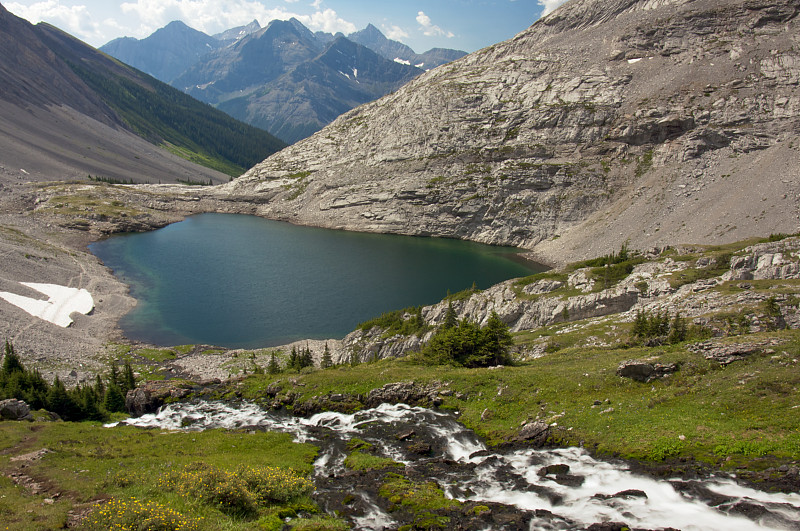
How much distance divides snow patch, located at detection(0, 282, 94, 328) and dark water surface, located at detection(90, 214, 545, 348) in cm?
679

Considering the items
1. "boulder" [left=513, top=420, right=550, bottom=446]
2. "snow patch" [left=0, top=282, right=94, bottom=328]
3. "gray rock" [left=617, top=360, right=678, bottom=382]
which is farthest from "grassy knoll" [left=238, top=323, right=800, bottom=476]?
"snow patch" [left=0, top=282, right=94, bottom=328]

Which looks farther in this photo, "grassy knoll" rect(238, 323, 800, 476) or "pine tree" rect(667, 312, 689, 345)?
→ "pine tree" rect(667, 312, 689, 345)

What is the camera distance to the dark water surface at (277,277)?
209 feet

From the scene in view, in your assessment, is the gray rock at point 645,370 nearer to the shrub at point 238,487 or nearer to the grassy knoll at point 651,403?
the grassy knoll at point 651,403

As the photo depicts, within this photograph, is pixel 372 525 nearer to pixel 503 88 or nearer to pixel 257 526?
pixel 257 526

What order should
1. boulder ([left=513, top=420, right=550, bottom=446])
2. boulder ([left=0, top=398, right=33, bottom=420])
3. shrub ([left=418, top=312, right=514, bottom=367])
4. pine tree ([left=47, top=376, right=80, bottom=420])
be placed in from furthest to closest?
shrub ([left=418, top=312, right=514, bottom=367]), pine tree ([left=47, top=376, right=80, bottom=420]), boulder ([left=0, top=398, right=33, bottom=420]), boulder ([left=513, top=420, right=550, bottom=446])

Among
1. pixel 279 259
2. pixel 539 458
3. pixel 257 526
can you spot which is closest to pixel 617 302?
pixel 539 458

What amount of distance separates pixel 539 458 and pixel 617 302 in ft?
98.2

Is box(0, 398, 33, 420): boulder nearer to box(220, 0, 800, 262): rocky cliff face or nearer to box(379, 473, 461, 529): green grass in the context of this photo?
box(379, 473, 461, 529): green grass

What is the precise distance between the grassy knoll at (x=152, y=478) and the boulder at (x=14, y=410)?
2.62m

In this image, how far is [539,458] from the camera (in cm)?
2062

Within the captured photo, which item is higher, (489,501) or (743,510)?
(743,510)

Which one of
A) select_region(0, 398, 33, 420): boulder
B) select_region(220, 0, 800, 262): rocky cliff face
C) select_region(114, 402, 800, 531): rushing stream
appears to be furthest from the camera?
select_region(220, 0, 800, 262): rocky cliff face

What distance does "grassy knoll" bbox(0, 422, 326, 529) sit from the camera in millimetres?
14422
